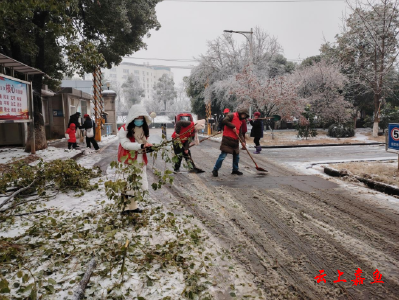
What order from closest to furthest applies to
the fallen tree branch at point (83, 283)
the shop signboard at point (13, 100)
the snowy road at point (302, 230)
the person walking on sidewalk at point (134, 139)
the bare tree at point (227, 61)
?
the fallen tree branch at point (83, 283)
the snowy road at point (302, 230)
the person walking on sidewalk at point (134, 139)
the shop signboard at point (13, 100)
the bare tree at point (227, 61)

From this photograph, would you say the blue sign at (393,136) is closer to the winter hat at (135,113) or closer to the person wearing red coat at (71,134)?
the winter hat at (135,113)

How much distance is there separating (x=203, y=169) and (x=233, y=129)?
1.84m

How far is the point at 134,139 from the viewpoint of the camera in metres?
4.72

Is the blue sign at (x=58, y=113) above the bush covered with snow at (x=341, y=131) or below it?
above

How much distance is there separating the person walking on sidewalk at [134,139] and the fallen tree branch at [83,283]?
149 cm

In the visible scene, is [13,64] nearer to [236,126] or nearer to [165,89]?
[236,126]

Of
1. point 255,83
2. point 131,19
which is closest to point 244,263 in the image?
point 131,19

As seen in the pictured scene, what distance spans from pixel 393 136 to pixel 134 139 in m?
7.32

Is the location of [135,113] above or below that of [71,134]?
above

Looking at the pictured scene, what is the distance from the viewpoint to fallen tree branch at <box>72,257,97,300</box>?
2498 millimetres

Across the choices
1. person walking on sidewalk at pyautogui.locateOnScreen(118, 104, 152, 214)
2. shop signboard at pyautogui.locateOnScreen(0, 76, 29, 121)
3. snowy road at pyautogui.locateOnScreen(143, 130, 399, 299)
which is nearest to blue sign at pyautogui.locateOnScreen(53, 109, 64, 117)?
shop signboard at pyautogui.locateOnScreen(0, 76, 29, 121)

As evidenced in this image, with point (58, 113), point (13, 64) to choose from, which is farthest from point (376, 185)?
point (58, 113)

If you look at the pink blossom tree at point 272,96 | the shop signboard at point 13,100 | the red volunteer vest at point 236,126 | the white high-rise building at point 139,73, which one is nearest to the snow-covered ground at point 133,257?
the red volunteer vest at point 236,126

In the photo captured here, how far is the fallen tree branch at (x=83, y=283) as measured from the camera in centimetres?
250
